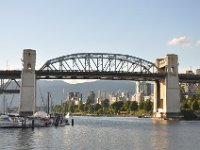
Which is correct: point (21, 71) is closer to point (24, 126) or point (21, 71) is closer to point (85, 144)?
point (24, 126)

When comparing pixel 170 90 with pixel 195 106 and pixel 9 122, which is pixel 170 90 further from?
pixel 9 122

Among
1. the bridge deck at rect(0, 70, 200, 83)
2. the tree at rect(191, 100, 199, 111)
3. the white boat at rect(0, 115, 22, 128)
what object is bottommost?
the white boat at rect(0, 115, 22, 128)

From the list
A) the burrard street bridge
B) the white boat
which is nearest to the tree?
the burrard street bridge

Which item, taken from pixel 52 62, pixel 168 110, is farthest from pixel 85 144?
pixel 52 62

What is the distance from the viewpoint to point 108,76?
14312 centimetres

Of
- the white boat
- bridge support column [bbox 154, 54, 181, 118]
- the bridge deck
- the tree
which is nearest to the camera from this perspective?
the white boat

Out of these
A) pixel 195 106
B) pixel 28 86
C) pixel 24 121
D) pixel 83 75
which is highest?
pixel 83 75

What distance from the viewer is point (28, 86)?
137 metres

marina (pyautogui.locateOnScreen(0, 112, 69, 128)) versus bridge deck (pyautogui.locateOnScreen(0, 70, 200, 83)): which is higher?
bridge deck (pyautogui.locateOnScreen(0, 70, 200, 83))

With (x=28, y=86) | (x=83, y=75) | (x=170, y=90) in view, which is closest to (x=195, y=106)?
(x=170, y=90)

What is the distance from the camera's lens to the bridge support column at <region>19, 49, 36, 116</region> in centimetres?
13462

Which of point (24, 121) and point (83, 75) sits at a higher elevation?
point (83, 75)

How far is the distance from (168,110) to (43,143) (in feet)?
306

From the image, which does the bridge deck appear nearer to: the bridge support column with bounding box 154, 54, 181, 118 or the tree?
the bridge support column with bounding box 154, 54, 181, 118
